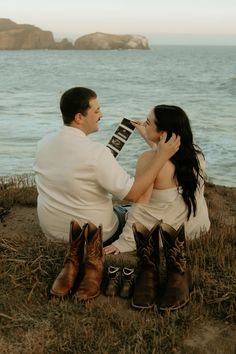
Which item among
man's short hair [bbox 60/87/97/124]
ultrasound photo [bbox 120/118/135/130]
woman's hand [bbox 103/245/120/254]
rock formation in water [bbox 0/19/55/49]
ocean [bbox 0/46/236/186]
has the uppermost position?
man's short hair [bbox 60/87/97/124]

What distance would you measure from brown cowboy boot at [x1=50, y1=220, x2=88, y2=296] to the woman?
615mm

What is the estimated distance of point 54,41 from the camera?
177 m

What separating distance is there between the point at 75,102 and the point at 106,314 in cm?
169

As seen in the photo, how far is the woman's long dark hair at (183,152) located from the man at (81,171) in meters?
0.23

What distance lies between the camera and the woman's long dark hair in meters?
4.68

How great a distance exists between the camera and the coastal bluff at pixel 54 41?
168000mm

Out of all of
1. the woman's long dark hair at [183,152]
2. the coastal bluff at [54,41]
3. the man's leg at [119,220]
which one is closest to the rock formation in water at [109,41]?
the coastal bluff at [54,41]

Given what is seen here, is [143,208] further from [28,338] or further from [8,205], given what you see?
[8,205]

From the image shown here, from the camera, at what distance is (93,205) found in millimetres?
4754

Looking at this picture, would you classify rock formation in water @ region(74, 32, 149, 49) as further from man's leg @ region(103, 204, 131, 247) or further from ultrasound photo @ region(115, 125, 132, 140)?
ultrasound photo @ region(115, 125, 132, 140)

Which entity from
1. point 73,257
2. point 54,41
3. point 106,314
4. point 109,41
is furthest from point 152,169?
point 54,41

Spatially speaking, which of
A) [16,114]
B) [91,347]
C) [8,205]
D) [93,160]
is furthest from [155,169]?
[16,114]

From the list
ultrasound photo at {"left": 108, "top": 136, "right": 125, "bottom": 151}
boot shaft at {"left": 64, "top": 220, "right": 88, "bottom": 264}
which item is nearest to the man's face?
ultrasound photo at {"left": 108, "top": 136, "right": 125, "bottom": 151}

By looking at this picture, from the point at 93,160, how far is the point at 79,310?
1166 mm
